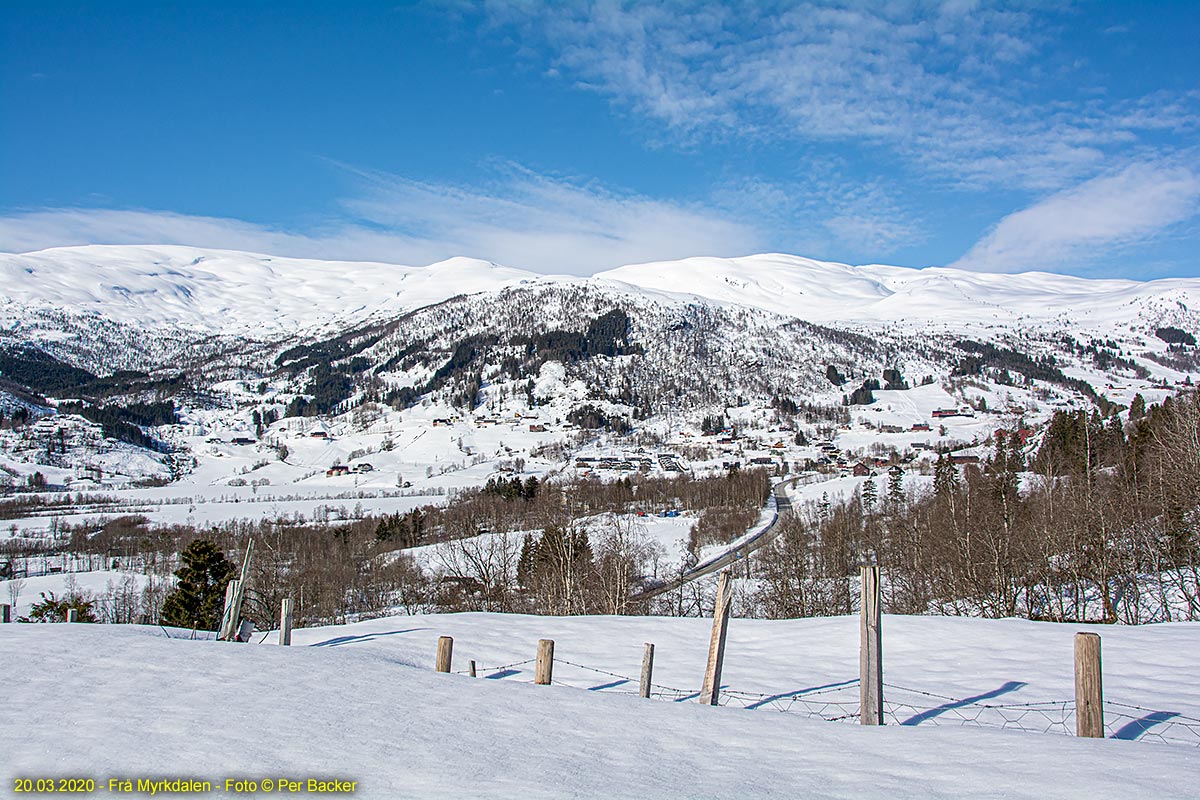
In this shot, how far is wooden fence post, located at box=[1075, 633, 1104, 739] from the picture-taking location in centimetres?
845

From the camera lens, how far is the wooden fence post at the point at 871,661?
10078 millimetres

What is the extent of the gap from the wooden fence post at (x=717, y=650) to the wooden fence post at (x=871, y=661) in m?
2.20

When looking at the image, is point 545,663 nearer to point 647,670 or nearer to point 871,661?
point 647,670

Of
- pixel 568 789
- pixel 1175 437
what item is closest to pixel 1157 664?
pixel 568 789

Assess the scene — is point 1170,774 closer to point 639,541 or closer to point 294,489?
point 639,541

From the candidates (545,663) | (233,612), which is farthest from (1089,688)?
(233,612)

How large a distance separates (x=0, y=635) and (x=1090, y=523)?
38434mm

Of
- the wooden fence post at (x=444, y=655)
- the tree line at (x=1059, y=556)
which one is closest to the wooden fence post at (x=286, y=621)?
the wooden fence post at (x=444, y=655)

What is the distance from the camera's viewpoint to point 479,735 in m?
7.83

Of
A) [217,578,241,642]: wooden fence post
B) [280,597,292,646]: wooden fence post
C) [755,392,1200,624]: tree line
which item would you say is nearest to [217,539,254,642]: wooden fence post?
[217,578,241,642]: wooden fence post

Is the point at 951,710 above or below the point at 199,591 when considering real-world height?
above

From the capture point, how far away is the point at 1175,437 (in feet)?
119

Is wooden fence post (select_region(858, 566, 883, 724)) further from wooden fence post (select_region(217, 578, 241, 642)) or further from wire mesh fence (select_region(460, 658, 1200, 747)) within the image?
wooden fence post (select_region(217, 578, 241, 642))

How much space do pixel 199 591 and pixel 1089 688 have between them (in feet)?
124
